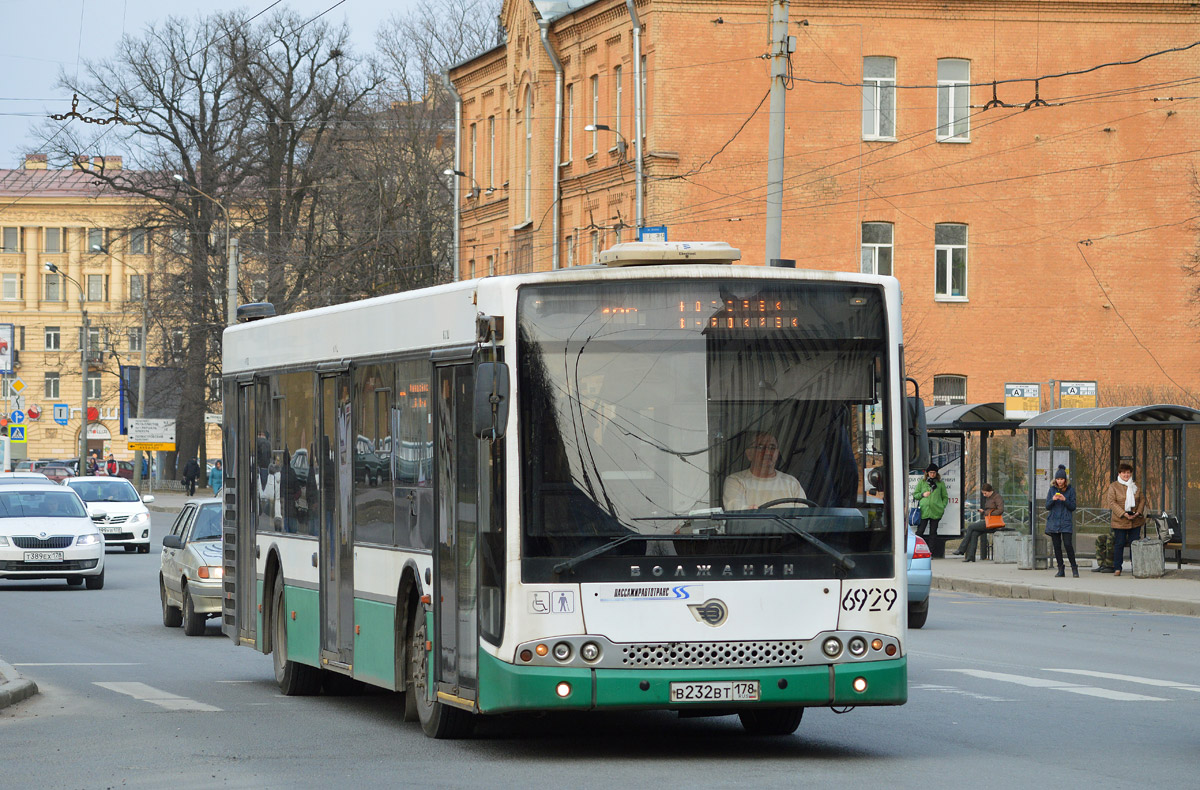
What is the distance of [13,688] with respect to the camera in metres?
13.8

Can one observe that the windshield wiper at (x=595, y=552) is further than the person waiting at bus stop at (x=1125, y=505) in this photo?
No

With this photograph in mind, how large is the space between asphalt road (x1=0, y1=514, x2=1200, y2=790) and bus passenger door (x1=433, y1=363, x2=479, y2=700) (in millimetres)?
499

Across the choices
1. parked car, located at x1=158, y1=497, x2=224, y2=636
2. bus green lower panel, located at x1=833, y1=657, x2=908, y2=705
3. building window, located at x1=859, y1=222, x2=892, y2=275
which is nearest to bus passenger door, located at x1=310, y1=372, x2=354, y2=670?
bus green lower panel, located at x1=833, y1=657, x2=908, y2=705

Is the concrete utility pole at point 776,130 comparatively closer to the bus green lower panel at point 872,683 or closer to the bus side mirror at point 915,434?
the bus side mirror at point 915,434

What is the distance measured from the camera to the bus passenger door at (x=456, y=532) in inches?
416

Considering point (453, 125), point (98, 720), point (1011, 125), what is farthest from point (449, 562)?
point (453, 125)

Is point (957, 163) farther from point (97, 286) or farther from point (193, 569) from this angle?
point (97, 286)

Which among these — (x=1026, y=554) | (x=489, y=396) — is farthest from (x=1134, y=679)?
(x=1026, y=554)

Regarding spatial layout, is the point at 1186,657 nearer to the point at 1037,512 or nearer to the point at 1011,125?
the point at 1037,512

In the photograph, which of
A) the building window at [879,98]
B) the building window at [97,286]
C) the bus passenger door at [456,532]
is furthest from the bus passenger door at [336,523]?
the building window at [97,286]

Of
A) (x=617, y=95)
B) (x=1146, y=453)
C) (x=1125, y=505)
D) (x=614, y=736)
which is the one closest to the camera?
(x=614, y=736)

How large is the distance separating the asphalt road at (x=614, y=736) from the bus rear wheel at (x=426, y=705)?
4.6 inches

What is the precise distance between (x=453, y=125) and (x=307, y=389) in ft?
190

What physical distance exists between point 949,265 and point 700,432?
1551 inches
